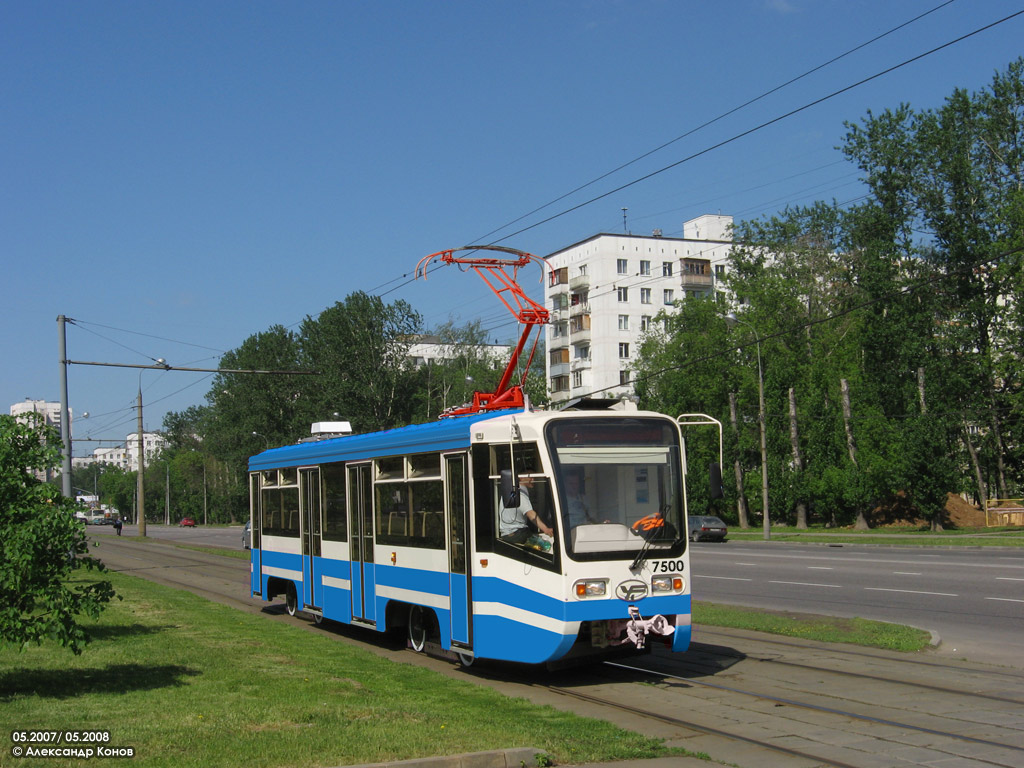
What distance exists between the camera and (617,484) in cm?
1087

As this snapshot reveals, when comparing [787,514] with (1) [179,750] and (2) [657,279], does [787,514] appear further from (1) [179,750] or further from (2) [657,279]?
(1) [179,750]

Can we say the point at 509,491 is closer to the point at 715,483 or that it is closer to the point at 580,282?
the point at 715,483

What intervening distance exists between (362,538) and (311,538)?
241cm

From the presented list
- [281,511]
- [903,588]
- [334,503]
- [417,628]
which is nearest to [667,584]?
[417,628]

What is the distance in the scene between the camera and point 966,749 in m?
7.68

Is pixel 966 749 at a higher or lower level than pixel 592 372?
lower

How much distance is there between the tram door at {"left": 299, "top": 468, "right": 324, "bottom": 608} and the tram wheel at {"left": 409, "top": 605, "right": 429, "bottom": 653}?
10.6 ft

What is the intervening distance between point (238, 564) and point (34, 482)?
92.8 ft

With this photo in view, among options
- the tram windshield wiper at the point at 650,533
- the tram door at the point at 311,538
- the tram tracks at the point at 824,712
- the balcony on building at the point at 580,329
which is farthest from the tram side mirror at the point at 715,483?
the balcony on building at the point at 580,329

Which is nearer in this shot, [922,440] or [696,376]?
[922,440]

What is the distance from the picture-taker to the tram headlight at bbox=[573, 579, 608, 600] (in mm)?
10352

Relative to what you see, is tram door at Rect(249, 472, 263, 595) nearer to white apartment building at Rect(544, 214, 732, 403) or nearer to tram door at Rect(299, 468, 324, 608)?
tram door at Rect(299, 468, 324, 608)

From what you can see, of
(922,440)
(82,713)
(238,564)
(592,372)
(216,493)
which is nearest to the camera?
(82,713)

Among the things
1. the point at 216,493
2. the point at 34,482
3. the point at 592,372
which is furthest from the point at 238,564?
the point at 216,493
